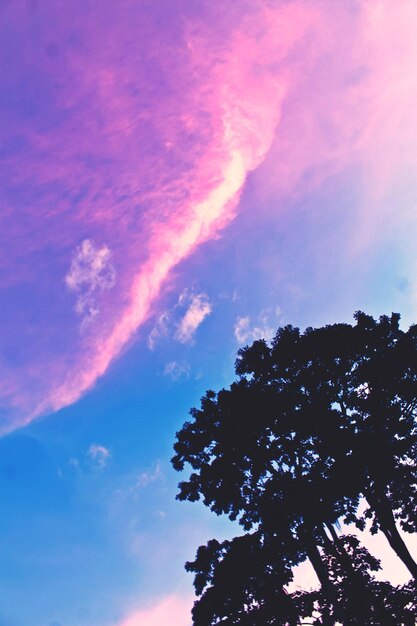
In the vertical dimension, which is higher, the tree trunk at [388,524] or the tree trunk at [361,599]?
the tree trunk at [388,524]

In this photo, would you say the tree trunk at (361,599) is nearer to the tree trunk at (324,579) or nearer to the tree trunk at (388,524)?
the tree trunk at (324,579)

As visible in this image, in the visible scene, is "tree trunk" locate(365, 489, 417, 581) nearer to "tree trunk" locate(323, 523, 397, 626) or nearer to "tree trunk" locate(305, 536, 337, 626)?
"tree trunk" locate(305, 536, 337, 626)

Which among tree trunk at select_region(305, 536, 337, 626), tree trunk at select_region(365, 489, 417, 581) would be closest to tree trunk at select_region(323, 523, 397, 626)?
tree trunk at select_region(305, 536, 337, 626)

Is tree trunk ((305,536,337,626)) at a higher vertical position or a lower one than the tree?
lower

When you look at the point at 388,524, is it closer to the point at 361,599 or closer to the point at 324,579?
the point at 324,579

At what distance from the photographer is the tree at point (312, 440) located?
18.2 m

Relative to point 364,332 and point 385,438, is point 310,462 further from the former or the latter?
point 364,332

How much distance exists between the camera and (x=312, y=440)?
64.9 feet

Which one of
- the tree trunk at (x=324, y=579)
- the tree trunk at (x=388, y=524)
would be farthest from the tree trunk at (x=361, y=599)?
the tree trunk at (x=388, y=524)

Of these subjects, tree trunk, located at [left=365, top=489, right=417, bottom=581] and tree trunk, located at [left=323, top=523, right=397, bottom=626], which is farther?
tree trunk, located at [left=365, top=489, right=417, bottom=581]

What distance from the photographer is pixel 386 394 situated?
20.0 m

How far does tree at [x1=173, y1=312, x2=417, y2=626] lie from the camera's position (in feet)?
59.8

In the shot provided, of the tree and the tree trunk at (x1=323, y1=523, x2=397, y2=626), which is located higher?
the tree

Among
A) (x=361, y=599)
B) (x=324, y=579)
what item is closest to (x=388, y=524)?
(x=324, y=579)
